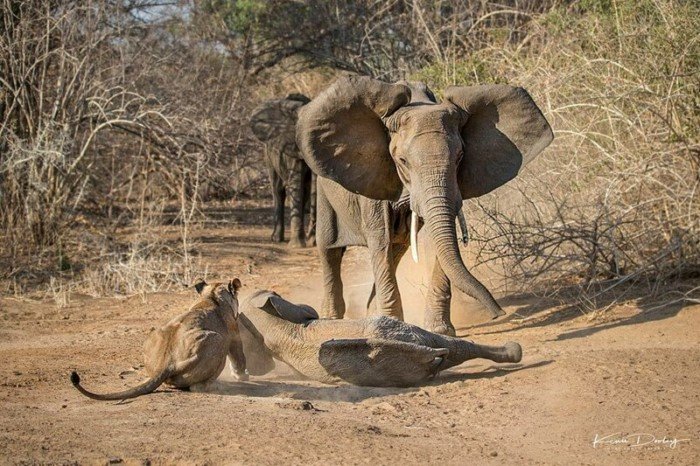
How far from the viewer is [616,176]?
9844mm

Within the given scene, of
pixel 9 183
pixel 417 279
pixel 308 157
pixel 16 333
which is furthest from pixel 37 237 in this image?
pixel 308 157

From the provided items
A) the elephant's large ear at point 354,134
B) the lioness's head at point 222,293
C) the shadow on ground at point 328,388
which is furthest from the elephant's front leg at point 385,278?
the lioness's head at point 222,293

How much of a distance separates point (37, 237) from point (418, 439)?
8.96m

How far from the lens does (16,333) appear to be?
9750mm

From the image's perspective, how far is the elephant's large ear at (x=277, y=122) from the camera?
18.3 metres

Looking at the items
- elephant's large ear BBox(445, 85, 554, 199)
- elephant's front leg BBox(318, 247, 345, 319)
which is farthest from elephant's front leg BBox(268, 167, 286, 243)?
elephant's large ear BBox(445, 85, 554, 199)

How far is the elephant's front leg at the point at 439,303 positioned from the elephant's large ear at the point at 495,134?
752 mm

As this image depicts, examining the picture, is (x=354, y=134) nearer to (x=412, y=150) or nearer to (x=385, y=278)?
(x=412, y=150)

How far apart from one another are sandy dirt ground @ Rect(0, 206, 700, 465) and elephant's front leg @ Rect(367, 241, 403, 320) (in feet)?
2.55

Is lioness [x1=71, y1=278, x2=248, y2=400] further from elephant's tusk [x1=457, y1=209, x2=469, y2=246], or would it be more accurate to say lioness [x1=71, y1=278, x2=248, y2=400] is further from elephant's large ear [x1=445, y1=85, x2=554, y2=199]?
elephant's large ear [x1=445, y1=85, x2=554, y2=199]

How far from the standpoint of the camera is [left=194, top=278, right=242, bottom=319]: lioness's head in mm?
7262

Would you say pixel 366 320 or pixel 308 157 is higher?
pixel 308 157

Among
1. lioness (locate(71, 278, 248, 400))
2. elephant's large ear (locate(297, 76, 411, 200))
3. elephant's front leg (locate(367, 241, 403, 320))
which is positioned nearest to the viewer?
lioness (locate(71, 278, 248, 400))

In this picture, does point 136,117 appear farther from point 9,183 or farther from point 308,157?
point 308,157
